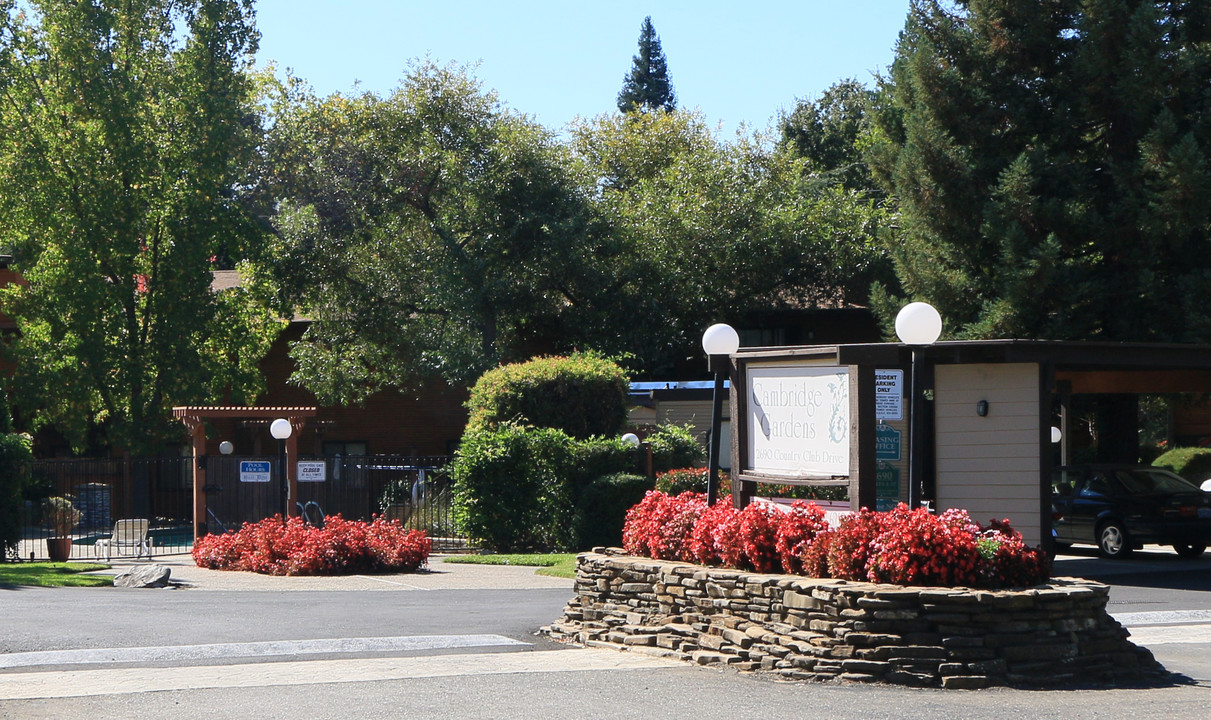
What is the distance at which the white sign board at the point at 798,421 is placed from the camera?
10.7 metres

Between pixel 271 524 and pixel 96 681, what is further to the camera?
pixel 271 524

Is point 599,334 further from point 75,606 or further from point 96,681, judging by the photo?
point 96,681

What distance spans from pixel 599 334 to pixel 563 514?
12.7 metres

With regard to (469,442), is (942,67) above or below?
above

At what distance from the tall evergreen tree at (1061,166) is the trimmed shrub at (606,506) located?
26.5 feet

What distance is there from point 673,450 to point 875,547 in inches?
537

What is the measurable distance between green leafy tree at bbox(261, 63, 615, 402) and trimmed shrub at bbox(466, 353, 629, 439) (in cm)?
849

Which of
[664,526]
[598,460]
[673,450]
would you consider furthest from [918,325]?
[673,450]

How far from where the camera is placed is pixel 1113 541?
68.3 ft

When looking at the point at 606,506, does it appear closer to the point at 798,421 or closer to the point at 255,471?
the point at 255,471

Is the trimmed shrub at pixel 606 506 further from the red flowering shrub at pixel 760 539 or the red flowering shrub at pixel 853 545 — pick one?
the red flowering shrub at pixel 853 545

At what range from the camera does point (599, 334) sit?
3466 cm

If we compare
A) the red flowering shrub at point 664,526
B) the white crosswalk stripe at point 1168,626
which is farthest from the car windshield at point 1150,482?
the red flowering shrub at point 664,526

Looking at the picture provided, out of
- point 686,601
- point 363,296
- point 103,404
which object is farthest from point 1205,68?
point 103,404
